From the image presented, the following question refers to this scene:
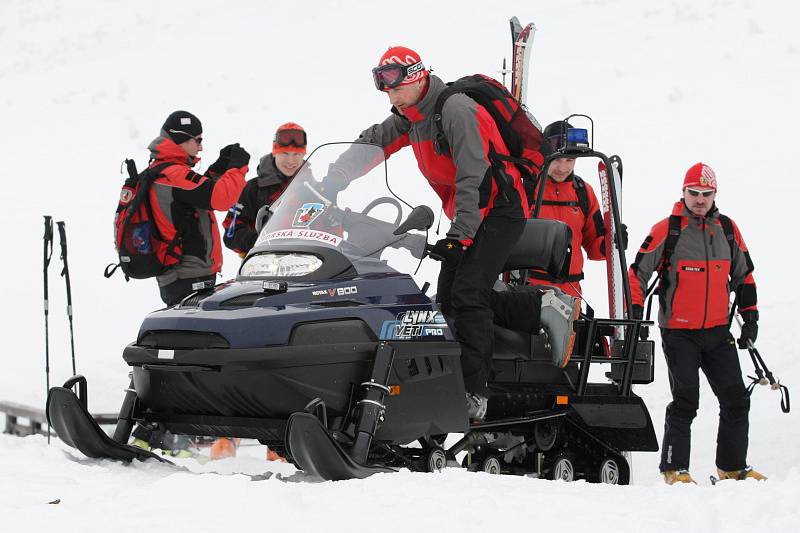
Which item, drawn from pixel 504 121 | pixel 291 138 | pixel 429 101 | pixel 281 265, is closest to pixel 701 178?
pixel 504 121

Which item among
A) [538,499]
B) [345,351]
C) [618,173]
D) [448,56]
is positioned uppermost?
[448,56]

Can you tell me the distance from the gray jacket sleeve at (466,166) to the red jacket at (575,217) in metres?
2.39

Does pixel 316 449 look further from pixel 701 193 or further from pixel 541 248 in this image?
pixel 701 193

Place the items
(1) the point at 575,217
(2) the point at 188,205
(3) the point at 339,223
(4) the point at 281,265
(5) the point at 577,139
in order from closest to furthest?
(4) the point at 281,265
(3) the point at 339,223
(5) the point at 577,139
(2) the point at 188,205
(1) the point at 575,217

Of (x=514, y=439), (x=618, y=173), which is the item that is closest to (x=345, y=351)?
(x=514, y=439)

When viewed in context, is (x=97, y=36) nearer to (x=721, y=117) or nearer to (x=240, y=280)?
(x=721, y=117)

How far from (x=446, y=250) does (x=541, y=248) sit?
2.96 feet

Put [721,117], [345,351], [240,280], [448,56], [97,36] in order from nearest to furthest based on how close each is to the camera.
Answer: [345,351] < [240,280] < [721,117] < [448,56] < [97,36]

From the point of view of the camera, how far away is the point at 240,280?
18.8ft

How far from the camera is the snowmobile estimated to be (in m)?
5.09

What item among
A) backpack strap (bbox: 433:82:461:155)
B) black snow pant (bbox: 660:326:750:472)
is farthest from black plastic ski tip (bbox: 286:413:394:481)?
black snow pant (bbox: 660:326:750:472)

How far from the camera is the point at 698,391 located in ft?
25.8

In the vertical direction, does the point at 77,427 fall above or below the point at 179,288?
below

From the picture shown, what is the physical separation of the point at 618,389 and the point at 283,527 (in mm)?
3265
